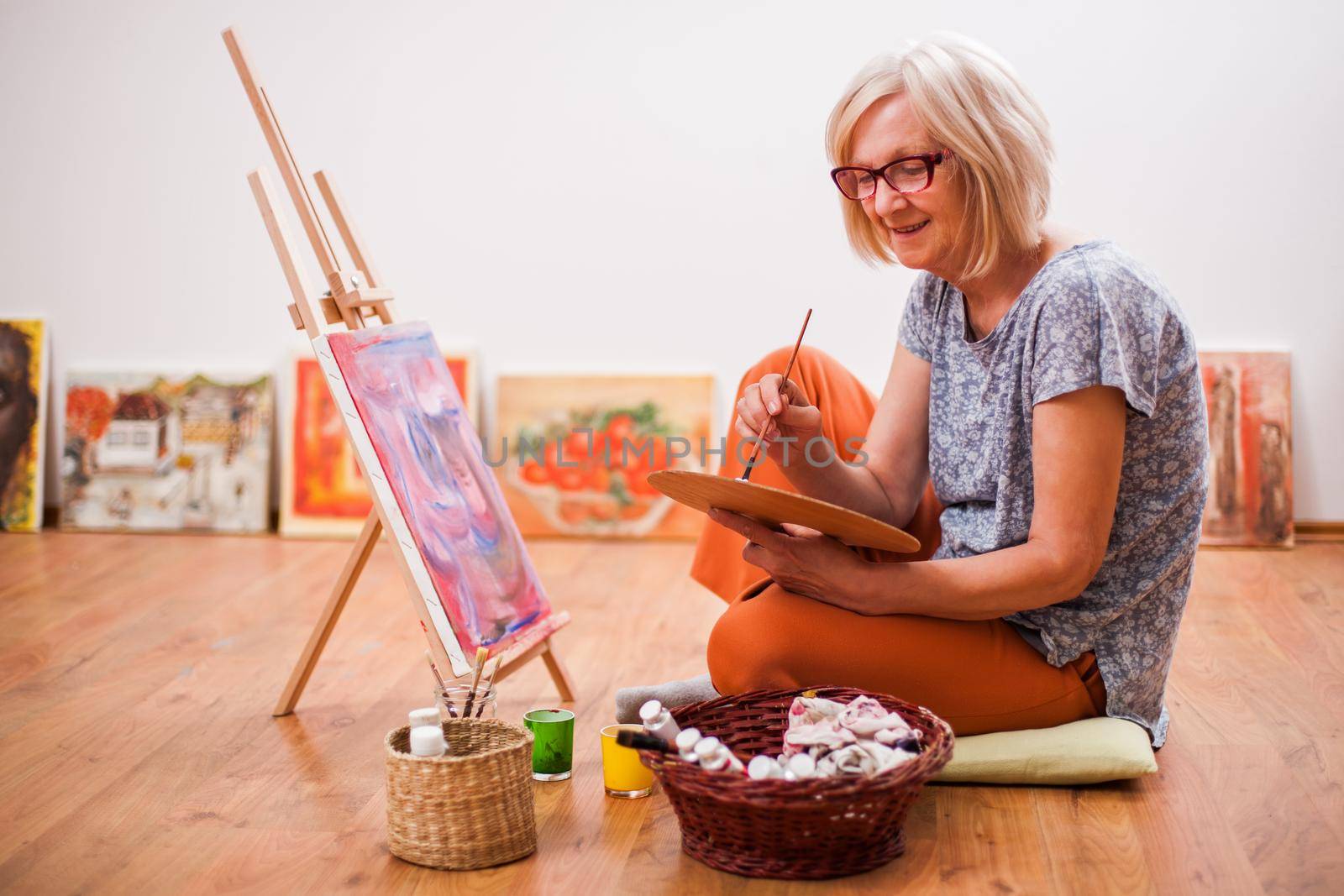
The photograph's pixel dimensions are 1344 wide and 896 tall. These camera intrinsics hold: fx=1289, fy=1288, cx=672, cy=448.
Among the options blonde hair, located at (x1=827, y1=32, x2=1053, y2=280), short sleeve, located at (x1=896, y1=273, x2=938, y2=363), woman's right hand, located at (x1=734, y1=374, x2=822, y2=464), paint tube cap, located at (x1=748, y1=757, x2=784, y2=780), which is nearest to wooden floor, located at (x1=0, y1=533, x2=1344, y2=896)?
paint tube cap, located at (x1=748, y1=757, x2=784, y2=780)

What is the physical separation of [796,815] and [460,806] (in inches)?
16.2

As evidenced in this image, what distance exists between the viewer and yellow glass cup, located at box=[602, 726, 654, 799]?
1849 mm

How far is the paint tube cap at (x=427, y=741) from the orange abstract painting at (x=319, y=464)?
247 centimetres

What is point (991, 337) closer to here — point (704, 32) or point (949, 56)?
point (949, 56)

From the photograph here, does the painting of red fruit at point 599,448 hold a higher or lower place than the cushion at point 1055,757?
higher

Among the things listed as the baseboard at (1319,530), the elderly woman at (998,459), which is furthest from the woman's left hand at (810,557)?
the baseboard at (1319,530)

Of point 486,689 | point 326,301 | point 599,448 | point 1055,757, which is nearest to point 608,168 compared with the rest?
point 599,448

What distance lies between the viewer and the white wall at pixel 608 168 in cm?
381

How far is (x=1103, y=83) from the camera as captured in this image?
150 inches

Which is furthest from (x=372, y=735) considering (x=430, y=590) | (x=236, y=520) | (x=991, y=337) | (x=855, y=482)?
(x=236, y=520)

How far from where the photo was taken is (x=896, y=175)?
5.95 ft

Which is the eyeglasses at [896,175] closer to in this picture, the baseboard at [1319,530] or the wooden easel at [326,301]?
the wooden easel at [326,301]

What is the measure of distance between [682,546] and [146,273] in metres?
1.95

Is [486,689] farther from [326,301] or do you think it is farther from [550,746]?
[326,301]
